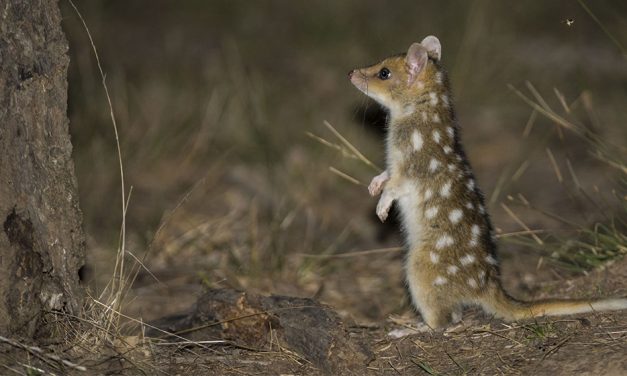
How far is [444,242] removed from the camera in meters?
4.98

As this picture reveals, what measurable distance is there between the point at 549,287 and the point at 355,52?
17.0 ft

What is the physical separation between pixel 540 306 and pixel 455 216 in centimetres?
69

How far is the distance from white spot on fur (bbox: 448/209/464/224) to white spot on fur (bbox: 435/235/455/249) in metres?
0.10

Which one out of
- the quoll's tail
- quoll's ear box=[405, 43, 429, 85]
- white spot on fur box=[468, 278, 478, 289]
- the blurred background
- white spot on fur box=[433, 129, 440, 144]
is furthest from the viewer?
the blurred background

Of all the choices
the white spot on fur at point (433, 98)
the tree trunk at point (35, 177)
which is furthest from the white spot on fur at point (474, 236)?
the tree trunk at point (35, 177)

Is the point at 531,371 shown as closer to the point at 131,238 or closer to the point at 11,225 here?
the point at 11,225

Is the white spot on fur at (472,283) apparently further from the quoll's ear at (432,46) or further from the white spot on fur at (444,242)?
the quoll's ear at (432,46)

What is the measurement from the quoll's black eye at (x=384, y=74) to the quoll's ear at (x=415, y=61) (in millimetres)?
121

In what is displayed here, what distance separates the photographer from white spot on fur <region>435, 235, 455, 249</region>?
4.97 m

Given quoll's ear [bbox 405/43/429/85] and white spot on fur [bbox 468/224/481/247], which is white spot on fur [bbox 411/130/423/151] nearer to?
quoll's ear [bbox 405/43/429/85]

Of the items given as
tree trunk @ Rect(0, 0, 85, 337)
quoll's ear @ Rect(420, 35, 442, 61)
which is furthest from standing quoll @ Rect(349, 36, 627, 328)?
tree trunk @ Rect(0, 0, 85, 337)

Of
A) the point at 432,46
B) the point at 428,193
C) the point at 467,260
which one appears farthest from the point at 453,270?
the point at 432,46

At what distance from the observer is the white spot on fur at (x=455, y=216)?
5010mm

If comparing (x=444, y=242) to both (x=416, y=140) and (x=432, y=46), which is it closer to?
(x=416, y=140)
